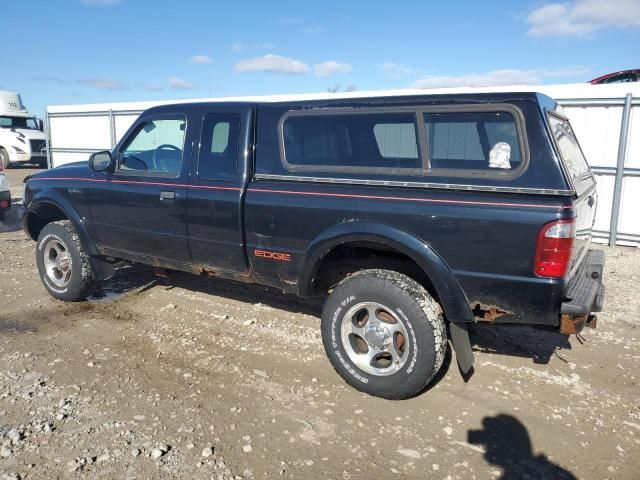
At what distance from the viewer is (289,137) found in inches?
150

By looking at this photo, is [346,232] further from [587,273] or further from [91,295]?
[91,295]

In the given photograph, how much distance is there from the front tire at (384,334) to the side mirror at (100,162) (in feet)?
8.28

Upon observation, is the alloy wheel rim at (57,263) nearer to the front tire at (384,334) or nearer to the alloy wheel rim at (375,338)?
the front tire at (384,334)

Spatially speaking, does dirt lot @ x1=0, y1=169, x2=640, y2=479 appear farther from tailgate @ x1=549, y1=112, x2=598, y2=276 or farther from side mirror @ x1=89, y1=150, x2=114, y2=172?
side mirror @ x1=89, y1=150, x2=114, y2=172

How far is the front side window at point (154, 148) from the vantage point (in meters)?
4.37

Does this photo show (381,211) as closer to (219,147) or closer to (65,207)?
(219,147)

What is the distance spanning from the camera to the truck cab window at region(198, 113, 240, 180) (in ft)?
13.0

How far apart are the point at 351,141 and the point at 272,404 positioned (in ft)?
6.07

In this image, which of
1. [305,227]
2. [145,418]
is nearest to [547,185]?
[305,227]

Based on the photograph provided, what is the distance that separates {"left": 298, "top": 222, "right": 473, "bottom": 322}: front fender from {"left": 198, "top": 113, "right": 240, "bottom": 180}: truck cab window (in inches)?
40.3

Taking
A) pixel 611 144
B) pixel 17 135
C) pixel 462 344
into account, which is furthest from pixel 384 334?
pixel 17 135

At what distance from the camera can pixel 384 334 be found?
133 inches

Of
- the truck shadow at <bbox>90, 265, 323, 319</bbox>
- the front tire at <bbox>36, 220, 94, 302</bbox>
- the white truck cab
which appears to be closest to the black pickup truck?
the front tire at <bbox>36, 220, 94, 302</bbox>

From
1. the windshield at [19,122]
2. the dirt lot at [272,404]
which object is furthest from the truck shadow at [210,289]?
the windshield at [19,122]
